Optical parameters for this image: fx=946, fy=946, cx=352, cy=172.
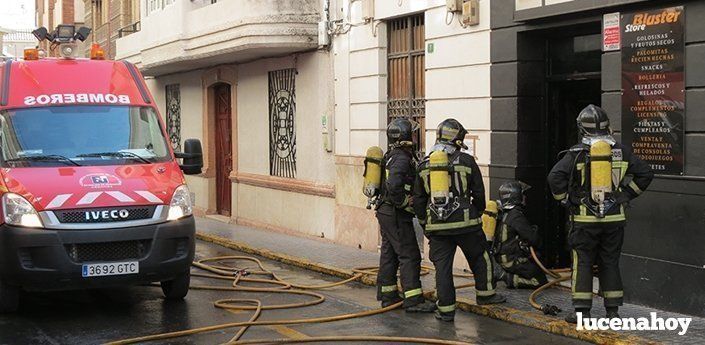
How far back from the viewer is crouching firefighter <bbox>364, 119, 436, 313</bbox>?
→ 30.1 feet

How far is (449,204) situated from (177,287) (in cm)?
314

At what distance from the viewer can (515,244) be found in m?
10.1

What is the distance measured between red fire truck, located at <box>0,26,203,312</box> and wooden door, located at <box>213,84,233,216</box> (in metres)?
9.75

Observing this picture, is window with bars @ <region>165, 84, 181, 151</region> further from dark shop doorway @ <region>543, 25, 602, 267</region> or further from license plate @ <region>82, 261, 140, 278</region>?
license plate @ <region>82, 261, 140, 278</region>

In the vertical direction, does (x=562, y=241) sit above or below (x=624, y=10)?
below

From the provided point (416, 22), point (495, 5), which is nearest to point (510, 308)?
point (495, 5)

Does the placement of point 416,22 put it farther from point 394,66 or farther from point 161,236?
point 161,236

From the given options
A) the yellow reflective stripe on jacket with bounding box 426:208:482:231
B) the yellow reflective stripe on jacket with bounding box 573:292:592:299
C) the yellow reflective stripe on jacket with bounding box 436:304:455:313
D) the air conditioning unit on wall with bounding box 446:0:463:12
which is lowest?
the yellow reflective stripe on jacket with bounding box 436:304:455:313

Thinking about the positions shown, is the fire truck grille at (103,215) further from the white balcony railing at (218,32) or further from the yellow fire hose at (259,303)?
the white balcony railing at (218,32)

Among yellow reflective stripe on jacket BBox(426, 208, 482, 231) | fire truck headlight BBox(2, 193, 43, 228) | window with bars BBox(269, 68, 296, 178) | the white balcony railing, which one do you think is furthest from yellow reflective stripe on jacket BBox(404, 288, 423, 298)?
window with bars BBox(269, 68, 296, 178)

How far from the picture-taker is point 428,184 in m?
8.78

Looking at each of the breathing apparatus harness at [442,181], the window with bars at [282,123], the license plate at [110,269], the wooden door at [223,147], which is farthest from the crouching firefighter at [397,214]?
the wooden door at [223,147]

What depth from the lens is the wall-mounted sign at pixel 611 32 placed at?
9.34 meters

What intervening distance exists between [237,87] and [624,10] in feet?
36.7
